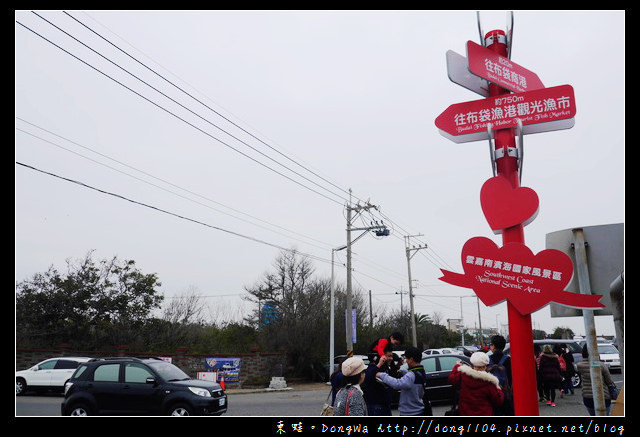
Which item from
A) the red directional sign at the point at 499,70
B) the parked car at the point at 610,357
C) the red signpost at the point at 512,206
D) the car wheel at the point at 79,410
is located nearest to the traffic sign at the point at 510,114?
the red signpost at the point at 512,206

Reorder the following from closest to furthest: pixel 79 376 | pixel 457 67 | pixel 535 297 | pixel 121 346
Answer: pixel 535 297 → pixel 457 67 → pixel 79 376 → pixel 121 346

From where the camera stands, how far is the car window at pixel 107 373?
10.1 metres

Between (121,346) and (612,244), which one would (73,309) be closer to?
(121,346)

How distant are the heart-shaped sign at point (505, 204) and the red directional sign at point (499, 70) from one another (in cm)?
111

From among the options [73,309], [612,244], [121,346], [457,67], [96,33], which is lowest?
[121,346]

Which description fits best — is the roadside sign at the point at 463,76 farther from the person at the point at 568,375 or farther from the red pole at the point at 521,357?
the person at the point at 568,375

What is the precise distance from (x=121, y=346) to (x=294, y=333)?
9.25 metres

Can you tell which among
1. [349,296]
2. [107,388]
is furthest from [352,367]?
[349,296]

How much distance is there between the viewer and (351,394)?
4566mm

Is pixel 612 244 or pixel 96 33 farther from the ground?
pixel 96 33

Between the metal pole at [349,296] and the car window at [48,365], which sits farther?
the metal pole at [349,296]
